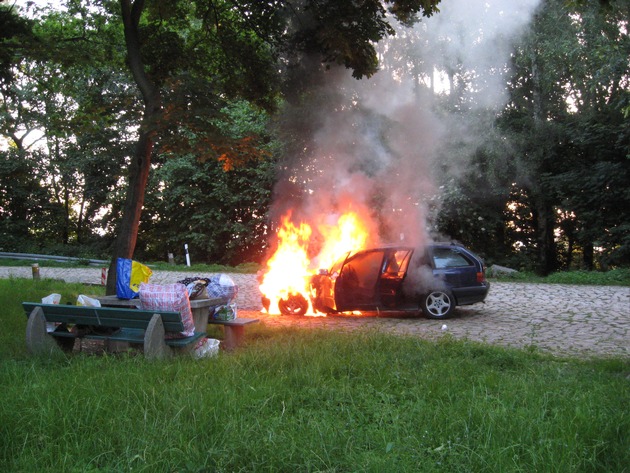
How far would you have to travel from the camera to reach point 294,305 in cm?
1132

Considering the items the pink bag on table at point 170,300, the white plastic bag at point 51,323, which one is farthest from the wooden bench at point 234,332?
the white plastic bag at point 51,323

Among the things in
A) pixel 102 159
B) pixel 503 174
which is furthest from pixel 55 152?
pixel 503 174

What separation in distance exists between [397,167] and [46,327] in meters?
7.91

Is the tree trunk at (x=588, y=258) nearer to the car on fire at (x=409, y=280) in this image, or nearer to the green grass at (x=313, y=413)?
the car on fire at (x=409, y=280)

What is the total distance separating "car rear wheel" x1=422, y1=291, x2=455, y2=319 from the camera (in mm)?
10461

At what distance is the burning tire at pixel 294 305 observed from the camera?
11281 mm

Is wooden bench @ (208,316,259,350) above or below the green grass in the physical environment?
above

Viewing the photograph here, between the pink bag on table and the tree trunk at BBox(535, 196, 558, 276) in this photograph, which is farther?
the tree trunk at BBox(535, 196, 558, 276)

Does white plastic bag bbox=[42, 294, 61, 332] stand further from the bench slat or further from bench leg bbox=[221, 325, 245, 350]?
bench leg bbox=[221, 325, 245, 350]

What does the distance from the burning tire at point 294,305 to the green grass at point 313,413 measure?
497 centimetres

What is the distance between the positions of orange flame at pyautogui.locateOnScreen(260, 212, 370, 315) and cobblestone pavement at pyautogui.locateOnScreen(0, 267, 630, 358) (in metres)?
0.60

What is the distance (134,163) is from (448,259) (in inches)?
237

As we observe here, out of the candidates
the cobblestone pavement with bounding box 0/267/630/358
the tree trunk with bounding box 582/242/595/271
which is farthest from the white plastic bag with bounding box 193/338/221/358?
the tree trunk with bounding box 582/242/595/271

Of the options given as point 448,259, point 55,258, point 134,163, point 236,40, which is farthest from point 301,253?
point 55,258
